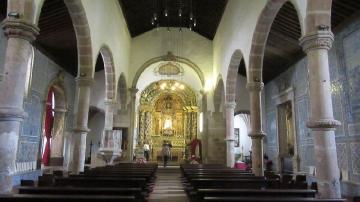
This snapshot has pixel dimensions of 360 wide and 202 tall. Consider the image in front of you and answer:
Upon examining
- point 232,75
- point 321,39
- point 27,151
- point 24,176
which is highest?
point 232,75

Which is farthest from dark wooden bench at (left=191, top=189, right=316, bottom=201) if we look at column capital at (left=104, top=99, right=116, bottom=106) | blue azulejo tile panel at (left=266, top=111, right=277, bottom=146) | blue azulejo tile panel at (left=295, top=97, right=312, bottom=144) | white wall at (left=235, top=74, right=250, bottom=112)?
white wall at (left=235, top=74, right=250, bottom=112)

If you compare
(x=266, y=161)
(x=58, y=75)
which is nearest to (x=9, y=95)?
(x=58, y=75)

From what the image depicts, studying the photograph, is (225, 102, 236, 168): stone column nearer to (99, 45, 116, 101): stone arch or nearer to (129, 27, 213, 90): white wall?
(129, 27, 213, 90): white wall

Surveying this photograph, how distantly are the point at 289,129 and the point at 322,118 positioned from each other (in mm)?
9633

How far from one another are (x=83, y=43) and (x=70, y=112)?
7.54 meters

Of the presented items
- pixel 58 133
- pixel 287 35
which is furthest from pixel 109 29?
pixel 287 35

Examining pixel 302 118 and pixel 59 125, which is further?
pixel 59 125

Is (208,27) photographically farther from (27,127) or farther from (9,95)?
(9,95)

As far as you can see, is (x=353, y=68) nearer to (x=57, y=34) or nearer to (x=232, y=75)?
(x=232, y=75)

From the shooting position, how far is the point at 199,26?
17906 millimetres

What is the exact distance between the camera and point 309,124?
549 centimetres

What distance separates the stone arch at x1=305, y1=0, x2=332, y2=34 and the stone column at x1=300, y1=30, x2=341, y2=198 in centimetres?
16

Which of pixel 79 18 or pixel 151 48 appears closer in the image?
pixel 79 18

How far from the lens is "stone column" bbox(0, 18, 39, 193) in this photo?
5051 mm
